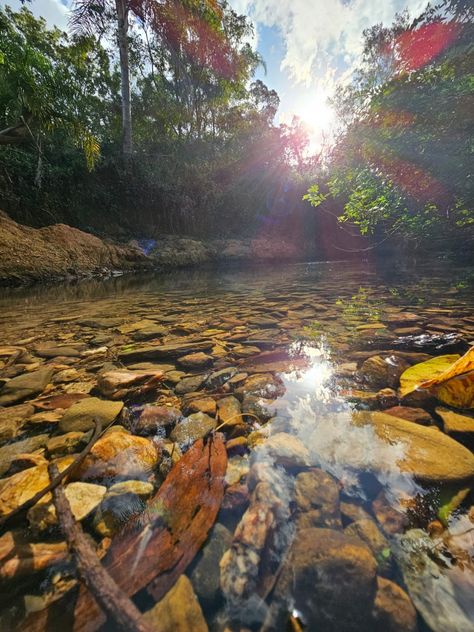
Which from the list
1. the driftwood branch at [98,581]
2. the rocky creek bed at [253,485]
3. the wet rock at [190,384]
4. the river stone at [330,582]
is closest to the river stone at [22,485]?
the rocky creek bed at [253,485]

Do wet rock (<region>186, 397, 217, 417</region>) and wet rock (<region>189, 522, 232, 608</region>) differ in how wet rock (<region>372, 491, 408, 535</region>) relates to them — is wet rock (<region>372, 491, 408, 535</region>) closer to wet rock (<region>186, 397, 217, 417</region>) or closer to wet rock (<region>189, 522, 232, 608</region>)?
wet rock (<region>189, 522, 232, 608</region>)

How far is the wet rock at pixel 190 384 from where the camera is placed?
151 cm

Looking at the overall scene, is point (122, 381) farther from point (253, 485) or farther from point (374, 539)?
point (374, 539)

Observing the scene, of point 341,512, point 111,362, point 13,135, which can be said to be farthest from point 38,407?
point 13,135

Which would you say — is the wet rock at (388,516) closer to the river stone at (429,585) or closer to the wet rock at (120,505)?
the river stone at (429,585)

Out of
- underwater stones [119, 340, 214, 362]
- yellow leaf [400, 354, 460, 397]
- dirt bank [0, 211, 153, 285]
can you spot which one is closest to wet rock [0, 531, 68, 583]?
underwater stones [119, 340, 214, 362]

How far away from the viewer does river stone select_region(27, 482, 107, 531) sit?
2.43 feet

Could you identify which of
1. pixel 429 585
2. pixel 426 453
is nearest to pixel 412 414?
pixel 426 453

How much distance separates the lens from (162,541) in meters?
0.71

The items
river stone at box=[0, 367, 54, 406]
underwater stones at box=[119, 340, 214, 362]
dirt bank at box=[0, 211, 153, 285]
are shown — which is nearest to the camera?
river stone at box=[0, 367, 54, 406]

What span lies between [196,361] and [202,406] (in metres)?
0.56

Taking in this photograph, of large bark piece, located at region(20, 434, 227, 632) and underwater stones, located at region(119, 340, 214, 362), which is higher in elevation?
underwater stones, located at region(119, 340, 214, 362)

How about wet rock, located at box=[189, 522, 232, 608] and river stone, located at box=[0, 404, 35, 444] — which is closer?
wet rock, located at box=[189, 522, 232, 608]

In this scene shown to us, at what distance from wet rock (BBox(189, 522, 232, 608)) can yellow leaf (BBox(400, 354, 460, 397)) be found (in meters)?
1.03
